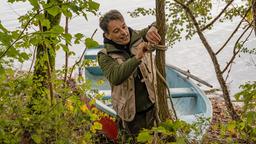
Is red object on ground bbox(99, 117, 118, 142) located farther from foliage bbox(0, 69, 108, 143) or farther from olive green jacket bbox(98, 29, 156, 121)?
olive green jacket bbox(98, 29, 156, 121)

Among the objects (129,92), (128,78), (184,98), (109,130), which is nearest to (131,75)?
(128,78)

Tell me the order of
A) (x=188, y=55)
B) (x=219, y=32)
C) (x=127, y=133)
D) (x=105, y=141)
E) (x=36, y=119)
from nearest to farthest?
(x=36, y=119) < (x=127, y=133) < (x=105, y=141) < (x=188, y=55) < (x=219, y=32)

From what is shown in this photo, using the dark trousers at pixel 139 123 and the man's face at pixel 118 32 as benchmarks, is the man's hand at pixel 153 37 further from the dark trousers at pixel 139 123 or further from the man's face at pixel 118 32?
the dark trousers at pixel 139 123

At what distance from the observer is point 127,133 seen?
3275 mm

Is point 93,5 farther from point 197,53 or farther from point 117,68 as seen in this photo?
point 197,53

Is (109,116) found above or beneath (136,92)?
beneath

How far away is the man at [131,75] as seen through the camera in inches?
116

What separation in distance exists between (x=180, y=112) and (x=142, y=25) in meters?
8.17

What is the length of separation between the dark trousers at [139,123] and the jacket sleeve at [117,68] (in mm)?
517

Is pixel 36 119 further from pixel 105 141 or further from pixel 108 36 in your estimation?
pixel 105 141

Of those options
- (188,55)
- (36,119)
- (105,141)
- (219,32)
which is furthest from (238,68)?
(36,119)

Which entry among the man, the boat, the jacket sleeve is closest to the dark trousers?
the man

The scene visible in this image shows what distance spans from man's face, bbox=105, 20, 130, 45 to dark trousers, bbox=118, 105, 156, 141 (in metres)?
0.61

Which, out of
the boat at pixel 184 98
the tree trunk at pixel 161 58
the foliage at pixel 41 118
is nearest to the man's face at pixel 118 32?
the tree trunk at pixel 161 58
